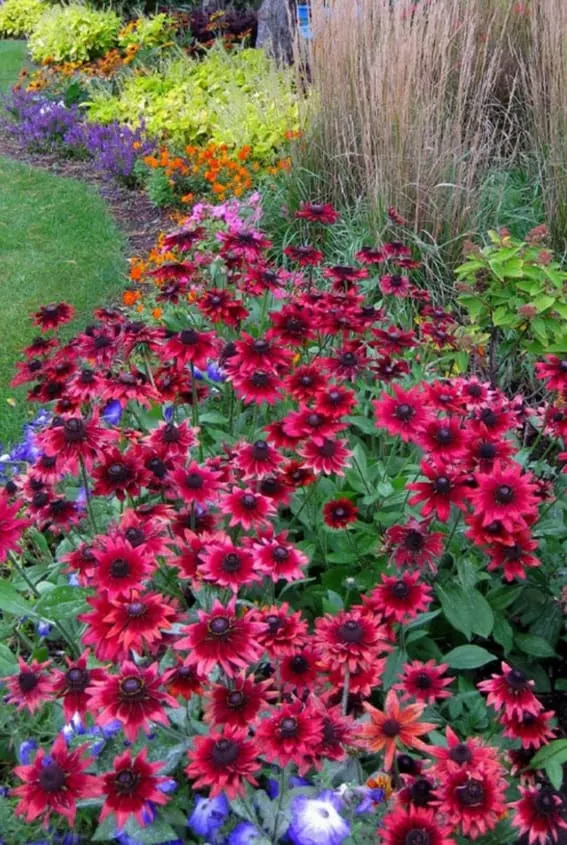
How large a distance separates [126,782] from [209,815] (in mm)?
264

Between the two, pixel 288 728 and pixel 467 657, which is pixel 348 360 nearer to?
pixel 467 657

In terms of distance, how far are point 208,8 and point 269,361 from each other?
8.75 m

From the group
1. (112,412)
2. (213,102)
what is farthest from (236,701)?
(213,102)

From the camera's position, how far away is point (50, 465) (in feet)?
5.40

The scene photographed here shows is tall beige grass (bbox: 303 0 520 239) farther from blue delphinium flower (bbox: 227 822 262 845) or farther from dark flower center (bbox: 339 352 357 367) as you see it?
blue delphinium flower (bbox: 227 822 262 845)

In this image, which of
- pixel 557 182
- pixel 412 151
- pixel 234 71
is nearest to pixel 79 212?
pixel 234 71

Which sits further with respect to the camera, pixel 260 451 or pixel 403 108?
pixel 403 108

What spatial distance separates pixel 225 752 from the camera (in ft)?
3.83

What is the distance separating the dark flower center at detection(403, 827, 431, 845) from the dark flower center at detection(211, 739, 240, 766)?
0.81 ft

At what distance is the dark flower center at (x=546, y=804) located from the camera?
1.24m

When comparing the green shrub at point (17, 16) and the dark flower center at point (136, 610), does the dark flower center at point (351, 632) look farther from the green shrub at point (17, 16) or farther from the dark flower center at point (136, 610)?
the green shrub at point (17, 16)

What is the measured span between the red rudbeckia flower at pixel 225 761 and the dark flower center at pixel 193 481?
1.44 feet

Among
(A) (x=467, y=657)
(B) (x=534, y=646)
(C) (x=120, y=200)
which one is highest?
(A) (x=467, y=657)

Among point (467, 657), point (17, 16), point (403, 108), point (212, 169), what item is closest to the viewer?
point (467, 657)
